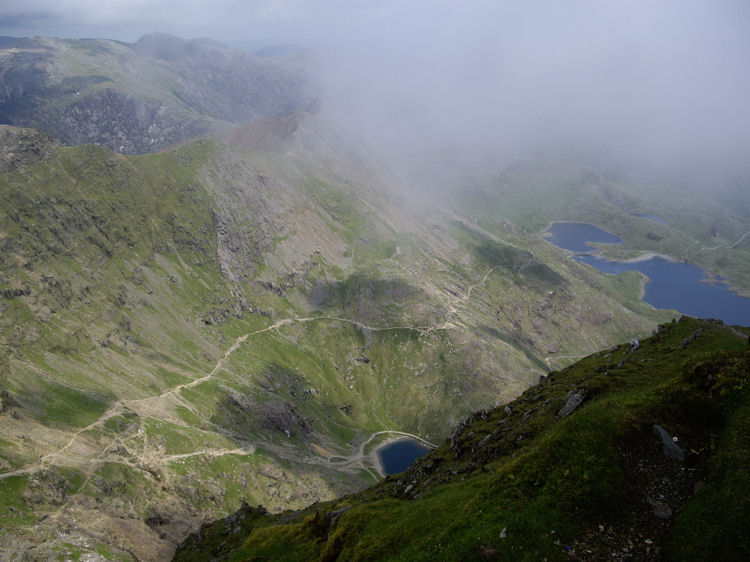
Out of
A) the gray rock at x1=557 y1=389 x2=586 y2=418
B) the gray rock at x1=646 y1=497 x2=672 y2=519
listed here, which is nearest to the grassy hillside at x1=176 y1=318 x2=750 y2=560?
the gray rock at x1=646 y1=497 x2=672 y2=519

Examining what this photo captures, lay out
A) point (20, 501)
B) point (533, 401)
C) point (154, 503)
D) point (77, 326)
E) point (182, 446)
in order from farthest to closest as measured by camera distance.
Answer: point (77, 326)
point (182, 446)
point (154, 503)
point (20, 501)
point (533, 401)

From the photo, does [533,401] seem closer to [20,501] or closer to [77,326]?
[20,501]

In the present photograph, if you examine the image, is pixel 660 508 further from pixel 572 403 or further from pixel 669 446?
pixel 572 403

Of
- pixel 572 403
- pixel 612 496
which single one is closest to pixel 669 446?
pixel 612 496

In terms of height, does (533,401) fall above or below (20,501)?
above

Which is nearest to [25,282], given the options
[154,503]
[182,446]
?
[182,446]

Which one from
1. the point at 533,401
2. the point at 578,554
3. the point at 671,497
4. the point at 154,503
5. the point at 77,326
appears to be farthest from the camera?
the point at 77,326

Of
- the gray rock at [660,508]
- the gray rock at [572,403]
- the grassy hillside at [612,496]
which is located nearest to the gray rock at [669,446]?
the grassy hillside at [612,496]

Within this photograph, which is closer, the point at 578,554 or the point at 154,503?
the point at 578,554

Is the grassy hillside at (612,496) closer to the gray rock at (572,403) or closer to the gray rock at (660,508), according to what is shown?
the gray rock at (660,508)
